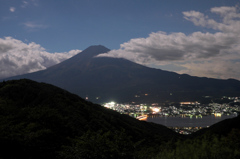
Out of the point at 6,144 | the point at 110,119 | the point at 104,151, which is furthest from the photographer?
the point at 110,119

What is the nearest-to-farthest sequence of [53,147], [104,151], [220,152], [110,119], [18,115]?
[104,151]
[220,152]
[53,147]
[18,115]
[110,119]

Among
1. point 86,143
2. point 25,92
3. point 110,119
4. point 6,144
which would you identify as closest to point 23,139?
point 6,144

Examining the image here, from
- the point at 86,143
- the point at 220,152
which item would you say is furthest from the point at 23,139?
the point at 220,152

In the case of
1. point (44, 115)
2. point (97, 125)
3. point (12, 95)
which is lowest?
point (97, 125)

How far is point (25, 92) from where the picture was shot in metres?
46.4

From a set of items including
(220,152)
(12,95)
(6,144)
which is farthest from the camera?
(12,95)

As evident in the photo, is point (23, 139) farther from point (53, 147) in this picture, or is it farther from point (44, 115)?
point (44, 115)

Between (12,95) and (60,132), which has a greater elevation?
(12,95)

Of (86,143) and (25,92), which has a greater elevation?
(25,92)

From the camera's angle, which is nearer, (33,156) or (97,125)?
(33,156)

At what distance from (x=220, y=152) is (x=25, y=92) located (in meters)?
41.9

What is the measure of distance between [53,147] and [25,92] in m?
27.9

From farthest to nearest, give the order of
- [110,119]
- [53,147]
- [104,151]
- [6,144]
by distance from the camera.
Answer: [110,119]
[53,147]
[6,144]
[104,151]

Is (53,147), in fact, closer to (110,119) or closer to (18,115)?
(18,115)
